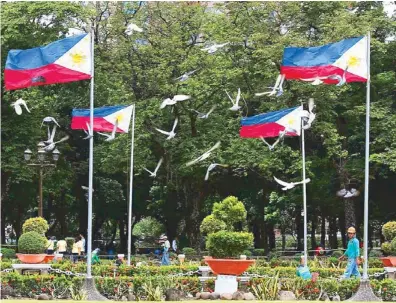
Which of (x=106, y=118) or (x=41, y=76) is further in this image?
(x=106, y=118)

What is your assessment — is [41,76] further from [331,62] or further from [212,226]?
[331,62]

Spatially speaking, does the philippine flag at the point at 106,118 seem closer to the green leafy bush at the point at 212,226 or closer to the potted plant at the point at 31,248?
the potted plant at the point at 31,248

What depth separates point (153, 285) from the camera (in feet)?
56.8

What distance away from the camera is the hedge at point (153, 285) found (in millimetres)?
17203

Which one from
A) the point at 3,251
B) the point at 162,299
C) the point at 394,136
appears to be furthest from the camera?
the point at 394,136

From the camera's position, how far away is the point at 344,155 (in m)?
33.0

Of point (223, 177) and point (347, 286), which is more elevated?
point (223, 177)

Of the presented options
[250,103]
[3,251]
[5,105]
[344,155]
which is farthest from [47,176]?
[344,155]

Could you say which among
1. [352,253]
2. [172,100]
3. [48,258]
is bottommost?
[48,258]

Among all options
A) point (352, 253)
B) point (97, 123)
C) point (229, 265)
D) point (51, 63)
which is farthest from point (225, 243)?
point (97, 123)

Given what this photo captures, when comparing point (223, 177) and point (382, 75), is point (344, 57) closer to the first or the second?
point (382, 75)

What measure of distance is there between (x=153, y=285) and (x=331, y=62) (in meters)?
6.61

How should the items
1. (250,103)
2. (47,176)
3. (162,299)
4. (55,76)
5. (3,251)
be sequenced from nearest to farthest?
(162,299)
(55,76)
(3,251)
(250,103)
(47,176)

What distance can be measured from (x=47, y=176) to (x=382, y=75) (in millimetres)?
15951
